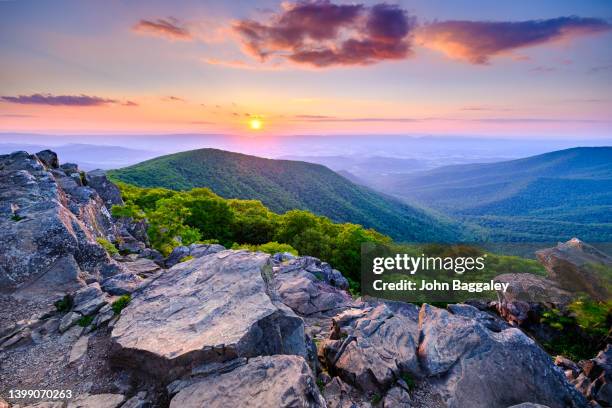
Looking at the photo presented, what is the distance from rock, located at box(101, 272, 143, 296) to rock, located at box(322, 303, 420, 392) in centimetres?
1001

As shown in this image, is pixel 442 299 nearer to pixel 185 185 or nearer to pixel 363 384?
pixel 363 384

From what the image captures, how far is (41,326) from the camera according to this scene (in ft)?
43.2

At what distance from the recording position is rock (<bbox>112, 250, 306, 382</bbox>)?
10250mm

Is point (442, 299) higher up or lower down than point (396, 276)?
lower down

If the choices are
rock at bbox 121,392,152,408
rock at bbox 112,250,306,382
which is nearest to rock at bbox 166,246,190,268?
rock at bbox 112,250,306,382

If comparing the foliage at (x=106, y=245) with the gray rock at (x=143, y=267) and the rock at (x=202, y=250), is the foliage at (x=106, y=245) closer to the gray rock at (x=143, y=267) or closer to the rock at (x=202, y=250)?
the gray rock at (x=143, y=267)

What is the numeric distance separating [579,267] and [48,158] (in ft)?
167

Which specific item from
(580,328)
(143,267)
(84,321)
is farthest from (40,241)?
(580,328)

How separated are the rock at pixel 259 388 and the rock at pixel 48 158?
93.8 feet

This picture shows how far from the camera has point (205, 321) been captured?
11.7 meters

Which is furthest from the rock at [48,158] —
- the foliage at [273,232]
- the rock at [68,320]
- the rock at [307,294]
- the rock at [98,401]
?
the rock at [98,401]

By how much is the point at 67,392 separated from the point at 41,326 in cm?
427

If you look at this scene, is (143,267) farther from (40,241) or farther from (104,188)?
(104,188)

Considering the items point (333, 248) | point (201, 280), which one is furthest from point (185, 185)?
point (201, 280)
